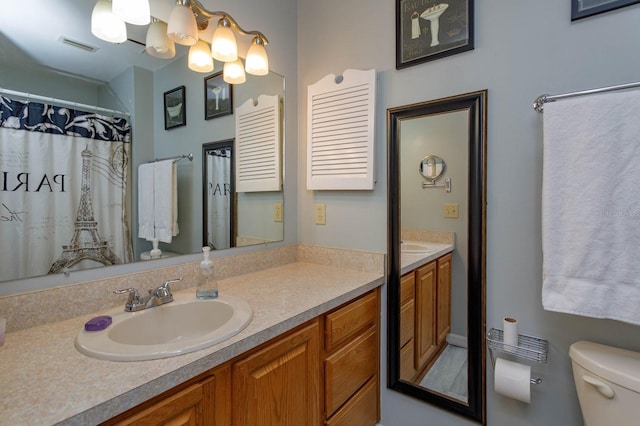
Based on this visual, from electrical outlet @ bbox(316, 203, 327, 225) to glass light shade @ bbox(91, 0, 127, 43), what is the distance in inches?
46.6

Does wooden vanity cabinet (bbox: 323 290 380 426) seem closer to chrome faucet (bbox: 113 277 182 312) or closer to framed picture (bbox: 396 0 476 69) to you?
chrome faucet (bbox: 113 277 182 312)

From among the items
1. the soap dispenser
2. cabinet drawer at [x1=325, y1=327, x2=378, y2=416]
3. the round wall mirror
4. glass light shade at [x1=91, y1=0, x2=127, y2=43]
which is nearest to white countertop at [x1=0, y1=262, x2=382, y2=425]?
the soap dispenser

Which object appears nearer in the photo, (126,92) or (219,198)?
(126,92)

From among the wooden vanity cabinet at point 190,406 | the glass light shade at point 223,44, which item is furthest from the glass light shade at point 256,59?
the wooden vanity cabinet at point 190,406

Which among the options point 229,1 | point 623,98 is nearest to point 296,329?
point 623,98

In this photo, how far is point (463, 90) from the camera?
135 centimetres

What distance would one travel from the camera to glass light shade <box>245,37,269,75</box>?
1.50 m

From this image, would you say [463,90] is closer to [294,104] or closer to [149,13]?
[294,104]

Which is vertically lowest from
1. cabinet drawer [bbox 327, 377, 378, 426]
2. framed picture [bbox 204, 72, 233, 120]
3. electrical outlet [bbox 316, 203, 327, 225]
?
cabinet drawer [bbox 327, 377, 378, 426]

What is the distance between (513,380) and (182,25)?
185 centimetres

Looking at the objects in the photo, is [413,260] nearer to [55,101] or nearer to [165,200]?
[165,200]

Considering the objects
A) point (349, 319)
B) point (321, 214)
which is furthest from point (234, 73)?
point (349, 319)

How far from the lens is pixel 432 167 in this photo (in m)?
1.45

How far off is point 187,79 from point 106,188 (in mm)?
586
